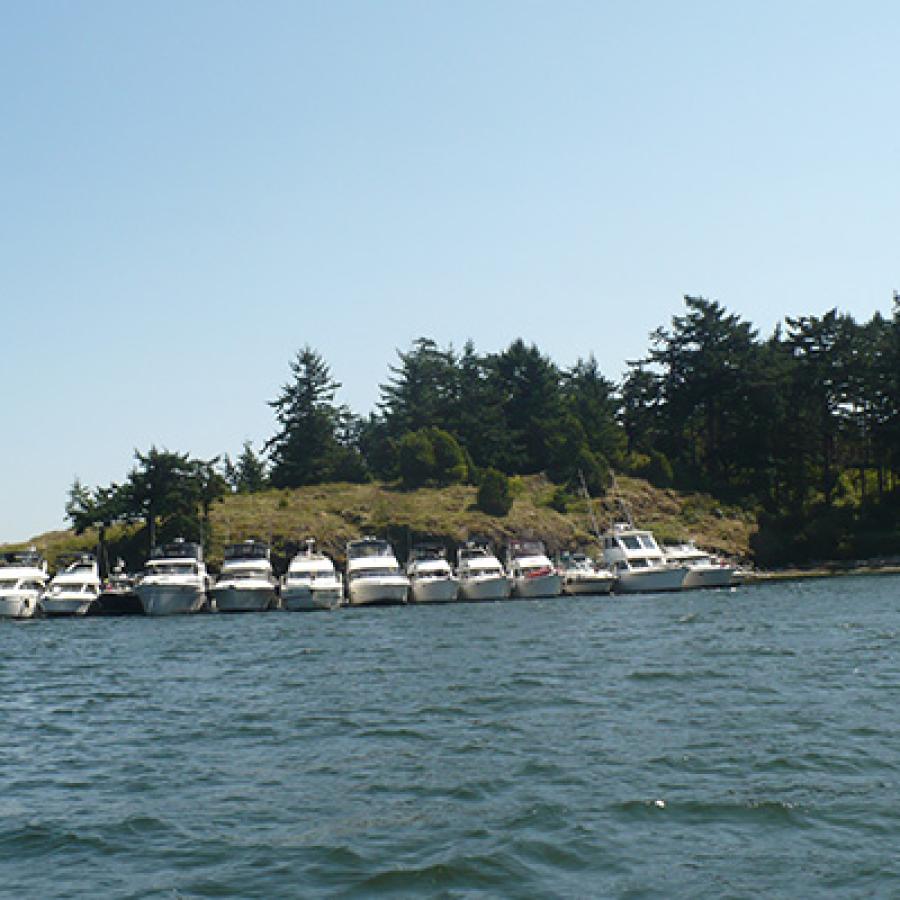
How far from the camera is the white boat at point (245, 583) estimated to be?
5941cm

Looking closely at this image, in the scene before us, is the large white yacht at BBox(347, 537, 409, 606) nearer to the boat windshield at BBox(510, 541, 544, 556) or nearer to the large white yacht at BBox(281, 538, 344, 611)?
the large white yacht at BBox(281, 538, 344, 611)

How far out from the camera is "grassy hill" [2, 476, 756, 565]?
75.4m

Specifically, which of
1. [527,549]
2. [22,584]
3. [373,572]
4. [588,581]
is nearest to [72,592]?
[22,584]

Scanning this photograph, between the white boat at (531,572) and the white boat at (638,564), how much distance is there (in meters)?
4.33

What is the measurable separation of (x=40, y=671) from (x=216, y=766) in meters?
17.9

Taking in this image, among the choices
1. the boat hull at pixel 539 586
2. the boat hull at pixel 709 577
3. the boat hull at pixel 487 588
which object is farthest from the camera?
the boat hull at pixel 709 577

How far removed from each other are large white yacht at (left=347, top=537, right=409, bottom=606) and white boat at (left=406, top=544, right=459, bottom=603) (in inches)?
34.1

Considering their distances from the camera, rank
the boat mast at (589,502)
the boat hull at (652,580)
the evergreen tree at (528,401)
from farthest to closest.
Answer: the evergreen tree at (528,401) < the boat mast at (589,502) < the boat hull at (652,580)

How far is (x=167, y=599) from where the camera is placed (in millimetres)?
59281

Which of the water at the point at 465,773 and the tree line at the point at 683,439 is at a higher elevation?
the tree line at the point at 683,439

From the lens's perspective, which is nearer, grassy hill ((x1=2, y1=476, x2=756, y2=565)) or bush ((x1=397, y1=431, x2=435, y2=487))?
grassy hill ((x1=2, y1=476, x2=756, y2=565))

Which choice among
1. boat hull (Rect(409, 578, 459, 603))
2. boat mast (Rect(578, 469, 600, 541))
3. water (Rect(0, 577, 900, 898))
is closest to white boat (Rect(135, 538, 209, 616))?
boat hull (Rect(409, 578, 459, 603))

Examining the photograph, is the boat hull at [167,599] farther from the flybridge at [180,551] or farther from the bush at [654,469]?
the bush at [654,469]

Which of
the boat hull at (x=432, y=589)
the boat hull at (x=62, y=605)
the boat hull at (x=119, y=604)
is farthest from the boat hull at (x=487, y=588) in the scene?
the boat hull at (x=62, y=605)
